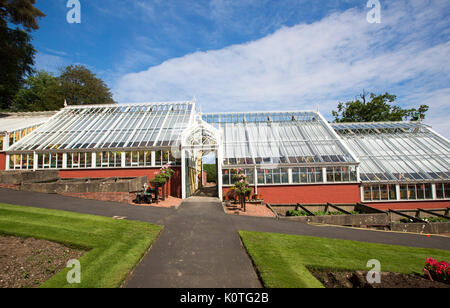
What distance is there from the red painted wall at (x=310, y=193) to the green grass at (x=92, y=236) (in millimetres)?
10700

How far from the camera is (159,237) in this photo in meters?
8.36

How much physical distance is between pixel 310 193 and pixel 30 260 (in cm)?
1787

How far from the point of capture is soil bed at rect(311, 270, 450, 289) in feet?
18.0

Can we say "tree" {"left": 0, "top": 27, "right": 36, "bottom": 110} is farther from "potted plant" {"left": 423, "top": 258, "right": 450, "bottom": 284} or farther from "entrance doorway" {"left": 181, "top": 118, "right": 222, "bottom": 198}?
"potted plant" {"left": 423, "top": 258, "right": 450, "bottom": 284}

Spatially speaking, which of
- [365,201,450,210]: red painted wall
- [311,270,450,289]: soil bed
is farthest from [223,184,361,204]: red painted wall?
[311,270,450,289]: soil bed

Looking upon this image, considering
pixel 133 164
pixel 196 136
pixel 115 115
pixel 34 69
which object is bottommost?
pixel 133 164

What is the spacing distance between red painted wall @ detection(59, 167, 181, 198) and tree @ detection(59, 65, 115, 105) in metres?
24.9

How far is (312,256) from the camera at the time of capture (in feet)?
23.0

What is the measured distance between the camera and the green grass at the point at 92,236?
521 cm

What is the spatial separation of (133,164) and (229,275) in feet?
52.1

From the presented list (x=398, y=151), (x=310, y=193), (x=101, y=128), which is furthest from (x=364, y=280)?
(x=101, y=128)
